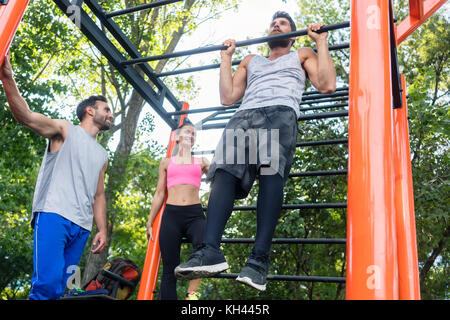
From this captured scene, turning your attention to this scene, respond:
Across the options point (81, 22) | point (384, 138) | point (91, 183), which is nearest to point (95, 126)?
point (91, 183)

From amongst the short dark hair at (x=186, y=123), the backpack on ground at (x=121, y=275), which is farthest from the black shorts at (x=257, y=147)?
the backpack on ground at (x=121, y=275)

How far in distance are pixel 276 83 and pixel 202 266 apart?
2.99 ft

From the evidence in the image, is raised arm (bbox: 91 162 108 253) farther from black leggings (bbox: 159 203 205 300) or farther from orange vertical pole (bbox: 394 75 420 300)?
orange vertical pole (bbox: 394 75 420 300)

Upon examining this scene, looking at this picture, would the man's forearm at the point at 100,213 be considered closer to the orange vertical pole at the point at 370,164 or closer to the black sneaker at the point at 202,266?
the black sneaker at the point at 202,266

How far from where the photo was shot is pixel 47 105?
665 centimetres

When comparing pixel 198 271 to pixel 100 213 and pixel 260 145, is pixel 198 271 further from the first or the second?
pixel 100 213

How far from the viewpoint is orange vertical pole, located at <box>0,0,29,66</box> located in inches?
56.0

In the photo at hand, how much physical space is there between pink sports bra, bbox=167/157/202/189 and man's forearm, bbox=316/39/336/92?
1397mm

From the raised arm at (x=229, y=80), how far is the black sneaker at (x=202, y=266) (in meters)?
0.79

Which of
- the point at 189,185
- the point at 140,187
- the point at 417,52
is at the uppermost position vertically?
the point at 417,52

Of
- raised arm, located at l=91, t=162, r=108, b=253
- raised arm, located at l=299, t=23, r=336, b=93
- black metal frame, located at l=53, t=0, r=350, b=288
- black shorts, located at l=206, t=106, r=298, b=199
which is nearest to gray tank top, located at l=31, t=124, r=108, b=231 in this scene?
raised arm, located at l=91, t=162, r=108, b=253

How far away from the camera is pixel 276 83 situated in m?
1.85

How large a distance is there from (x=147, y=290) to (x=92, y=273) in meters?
4.84
